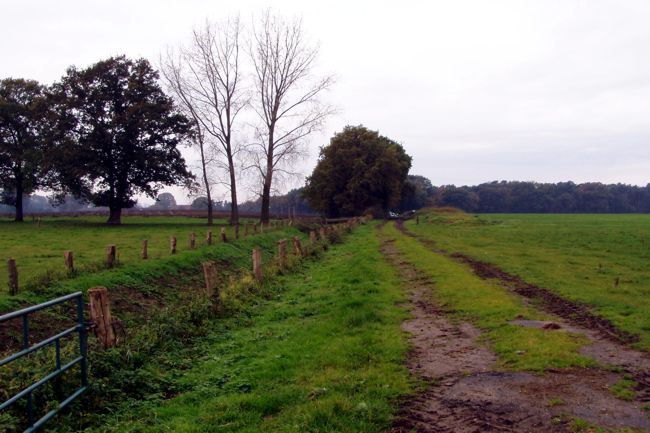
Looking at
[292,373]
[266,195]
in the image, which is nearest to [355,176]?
[266,195]

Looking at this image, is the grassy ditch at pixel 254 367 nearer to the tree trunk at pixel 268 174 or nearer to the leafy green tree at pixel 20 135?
the tree trunk at pixel 268 174

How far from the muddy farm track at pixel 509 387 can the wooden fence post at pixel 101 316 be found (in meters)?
4.38

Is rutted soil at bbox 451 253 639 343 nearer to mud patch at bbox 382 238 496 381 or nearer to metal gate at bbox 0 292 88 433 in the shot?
mud patch at bbox 382 238 496 381

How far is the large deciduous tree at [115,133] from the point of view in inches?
1745

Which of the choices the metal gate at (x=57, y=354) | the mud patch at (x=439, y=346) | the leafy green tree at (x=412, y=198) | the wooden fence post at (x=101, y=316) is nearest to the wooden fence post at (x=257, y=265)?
the mud patch at (x=439, y=346)

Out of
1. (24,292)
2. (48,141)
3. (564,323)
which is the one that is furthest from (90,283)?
(48,141)

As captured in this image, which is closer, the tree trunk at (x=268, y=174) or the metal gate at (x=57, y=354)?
the metal gate at (x=57, y=354)

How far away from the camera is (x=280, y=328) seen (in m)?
10.5

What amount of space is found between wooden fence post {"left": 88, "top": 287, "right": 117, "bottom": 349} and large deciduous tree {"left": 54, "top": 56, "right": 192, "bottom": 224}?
39.4 metres

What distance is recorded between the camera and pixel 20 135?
172 ft

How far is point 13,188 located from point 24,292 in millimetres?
48058

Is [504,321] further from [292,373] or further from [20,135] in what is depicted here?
[20,135]

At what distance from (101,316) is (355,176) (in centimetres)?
6067

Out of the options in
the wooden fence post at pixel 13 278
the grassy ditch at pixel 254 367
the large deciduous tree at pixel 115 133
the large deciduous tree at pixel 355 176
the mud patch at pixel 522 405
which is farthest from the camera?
the large deciduous tree at pixel 355 176
